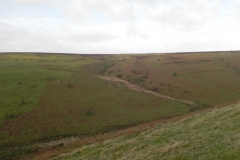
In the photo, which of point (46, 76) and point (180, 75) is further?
point (180, 75)

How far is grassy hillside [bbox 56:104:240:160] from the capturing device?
50.7 feet

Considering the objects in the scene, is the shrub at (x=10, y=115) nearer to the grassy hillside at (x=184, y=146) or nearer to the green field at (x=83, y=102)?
the green field at (x=83, y=102)

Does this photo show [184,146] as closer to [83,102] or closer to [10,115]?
[10,115]

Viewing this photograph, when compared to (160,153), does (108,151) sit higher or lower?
lower

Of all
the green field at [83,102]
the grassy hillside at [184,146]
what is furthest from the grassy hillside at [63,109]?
the grassy hillside at [184,146]

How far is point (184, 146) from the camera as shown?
17484mm

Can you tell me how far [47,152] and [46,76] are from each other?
129ft

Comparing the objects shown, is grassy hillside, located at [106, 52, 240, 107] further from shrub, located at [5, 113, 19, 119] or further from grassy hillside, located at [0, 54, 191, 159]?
shrub, located at [5, 113, 19, 119]

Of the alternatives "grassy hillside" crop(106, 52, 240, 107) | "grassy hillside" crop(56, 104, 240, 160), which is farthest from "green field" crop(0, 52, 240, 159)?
"grassy hillside" crop(56, 104, 240, 160)

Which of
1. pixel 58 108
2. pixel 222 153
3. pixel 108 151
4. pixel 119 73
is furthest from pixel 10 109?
pixel 119 73

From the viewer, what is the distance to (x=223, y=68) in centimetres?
8475

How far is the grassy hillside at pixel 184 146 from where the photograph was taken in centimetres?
1546

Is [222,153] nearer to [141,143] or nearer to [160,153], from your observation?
[160,153]

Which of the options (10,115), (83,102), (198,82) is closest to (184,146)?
(10,115)
